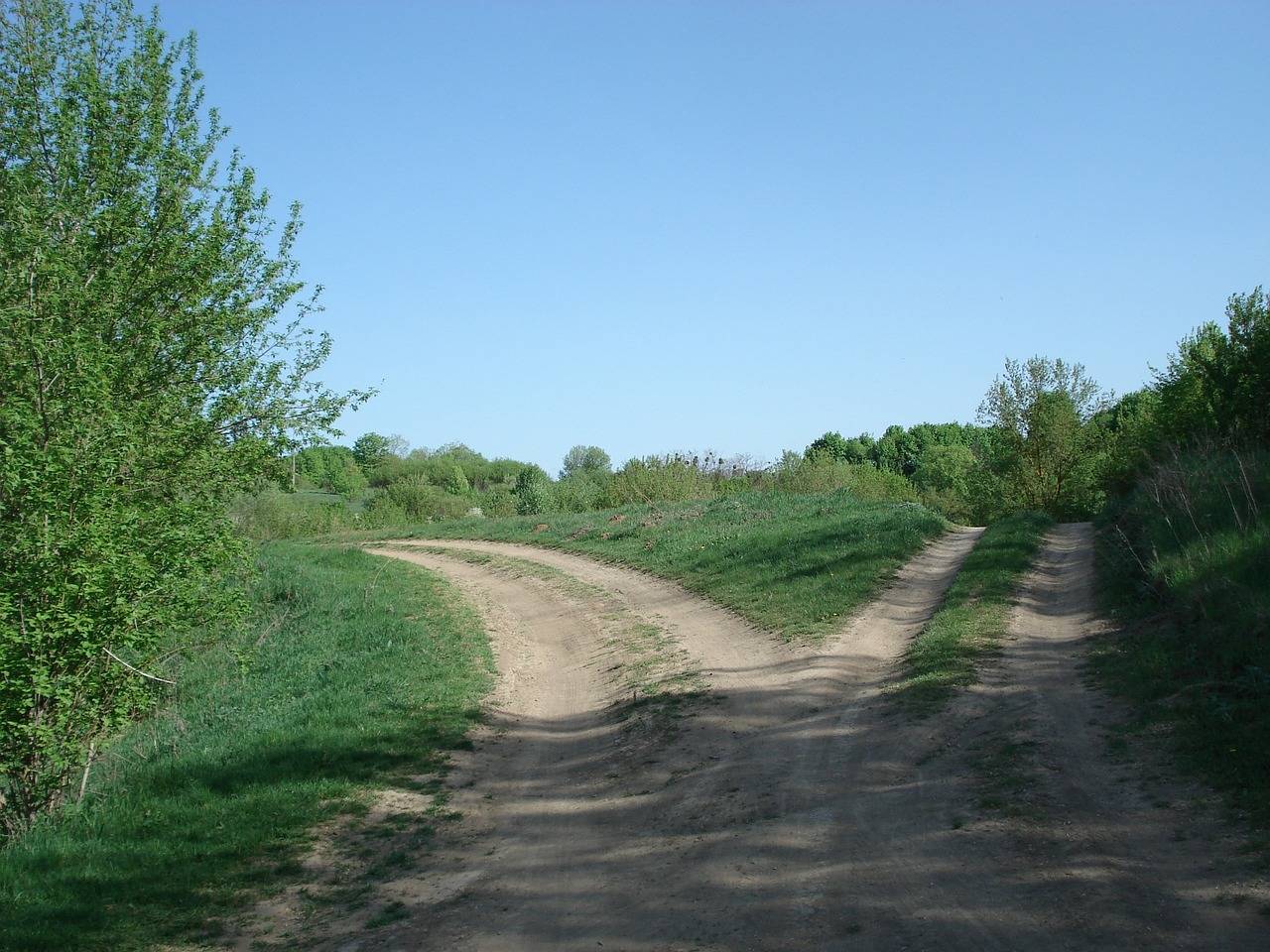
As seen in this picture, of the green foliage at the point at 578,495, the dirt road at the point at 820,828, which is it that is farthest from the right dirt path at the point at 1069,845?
the green foliage at the point at 578,495

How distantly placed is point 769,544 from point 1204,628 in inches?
424

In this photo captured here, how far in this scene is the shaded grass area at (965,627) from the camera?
30.4 feet

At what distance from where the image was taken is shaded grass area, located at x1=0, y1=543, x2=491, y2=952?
20.2 feet

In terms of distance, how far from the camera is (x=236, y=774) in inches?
341

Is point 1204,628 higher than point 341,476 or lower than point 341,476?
lower

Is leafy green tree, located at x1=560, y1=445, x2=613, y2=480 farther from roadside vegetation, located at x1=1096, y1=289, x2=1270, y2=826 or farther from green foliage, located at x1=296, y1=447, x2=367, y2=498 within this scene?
roadside vegetation, located at x1=1096, y1=289, x2=1270, y2=826

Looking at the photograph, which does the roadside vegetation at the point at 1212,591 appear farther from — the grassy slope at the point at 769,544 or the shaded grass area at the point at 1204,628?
the grassy slope at the point at 769,544

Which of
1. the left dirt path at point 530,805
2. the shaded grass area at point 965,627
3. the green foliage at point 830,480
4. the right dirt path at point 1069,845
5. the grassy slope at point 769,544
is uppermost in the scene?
the green foliage at point 830,480

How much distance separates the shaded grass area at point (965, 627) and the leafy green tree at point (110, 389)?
7976 mm

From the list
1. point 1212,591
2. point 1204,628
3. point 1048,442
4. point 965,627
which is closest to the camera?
point 1204,628

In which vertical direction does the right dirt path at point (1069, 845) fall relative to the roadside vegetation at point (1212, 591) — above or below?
below

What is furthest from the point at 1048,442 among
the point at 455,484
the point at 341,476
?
the point at 341,476

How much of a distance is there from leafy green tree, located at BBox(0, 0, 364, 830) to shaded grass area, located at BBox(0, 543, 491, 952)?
1146 mm

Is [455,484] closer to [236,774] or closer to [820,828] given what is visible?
[236,774]
